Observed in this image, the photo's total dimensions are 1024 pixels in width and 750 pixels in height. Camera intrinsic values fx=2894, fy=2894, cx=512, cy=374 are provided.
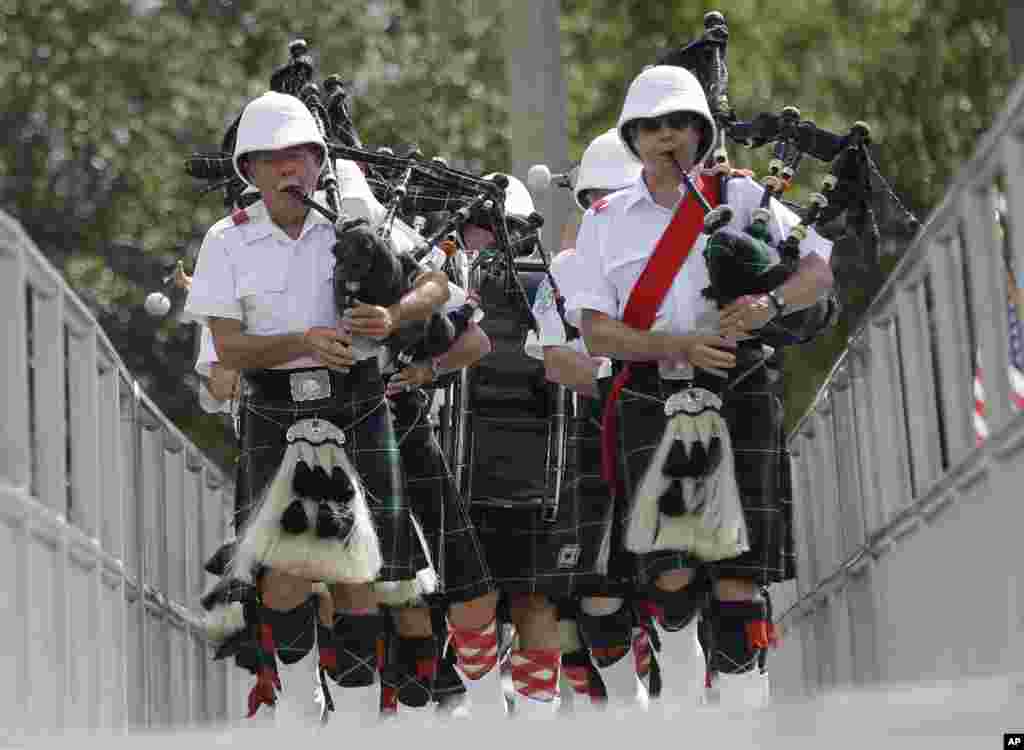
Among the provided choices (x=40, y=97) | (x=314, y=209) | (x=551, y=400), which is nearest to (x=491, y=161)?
(x=40, y=97)

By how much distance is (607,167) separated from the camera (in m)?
8.52

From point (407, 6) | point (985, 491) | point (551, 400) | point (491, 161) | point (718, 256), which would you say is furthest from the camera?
point (407, 6)

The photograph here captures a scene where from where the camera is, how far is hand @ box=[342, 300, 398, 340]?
715 centimetres

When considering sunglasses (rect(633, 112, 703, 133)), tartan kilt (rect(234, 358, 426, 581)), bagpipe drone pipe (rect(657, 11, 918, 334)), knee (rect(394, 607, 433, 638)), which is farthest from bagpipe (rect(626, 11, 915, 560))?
knee (rect(394, 607, 433, 638))

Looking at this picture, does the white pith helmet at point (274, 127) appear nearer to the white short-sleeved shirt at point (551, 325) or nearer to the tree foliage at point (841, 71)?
the white short-sleeved shirt at point (551, 325)

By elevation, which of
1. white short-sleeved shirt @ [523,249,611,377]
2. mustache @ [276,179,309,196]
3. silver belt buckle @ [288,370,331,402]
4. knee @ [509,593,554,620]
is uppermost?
mustache @ [276,179,309,196]

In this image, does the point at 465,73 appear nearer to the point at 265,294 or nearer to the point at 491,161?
the point at 491,161

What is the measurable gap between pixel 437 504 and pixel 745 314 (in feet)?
3.91

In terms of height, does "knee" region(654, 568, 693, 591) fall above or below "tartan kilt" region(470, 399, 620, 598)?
below

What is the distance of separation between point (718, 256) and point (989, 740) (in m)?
2.40

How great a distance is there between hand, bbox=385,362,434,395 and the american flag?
6.71 ft

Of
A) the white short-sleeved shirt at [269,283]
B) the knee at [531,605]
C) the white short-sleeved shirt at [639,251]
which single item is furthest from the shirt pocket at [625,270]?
the knee at [531,605]

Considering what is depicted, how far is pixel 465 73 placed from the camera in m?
22.5

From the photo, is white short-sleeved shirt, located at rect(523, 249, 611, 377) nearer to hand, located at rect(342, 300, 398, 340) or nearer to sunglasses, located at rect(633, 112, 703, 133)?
sunglasses, located at rect(633, 112, 703, 133)
